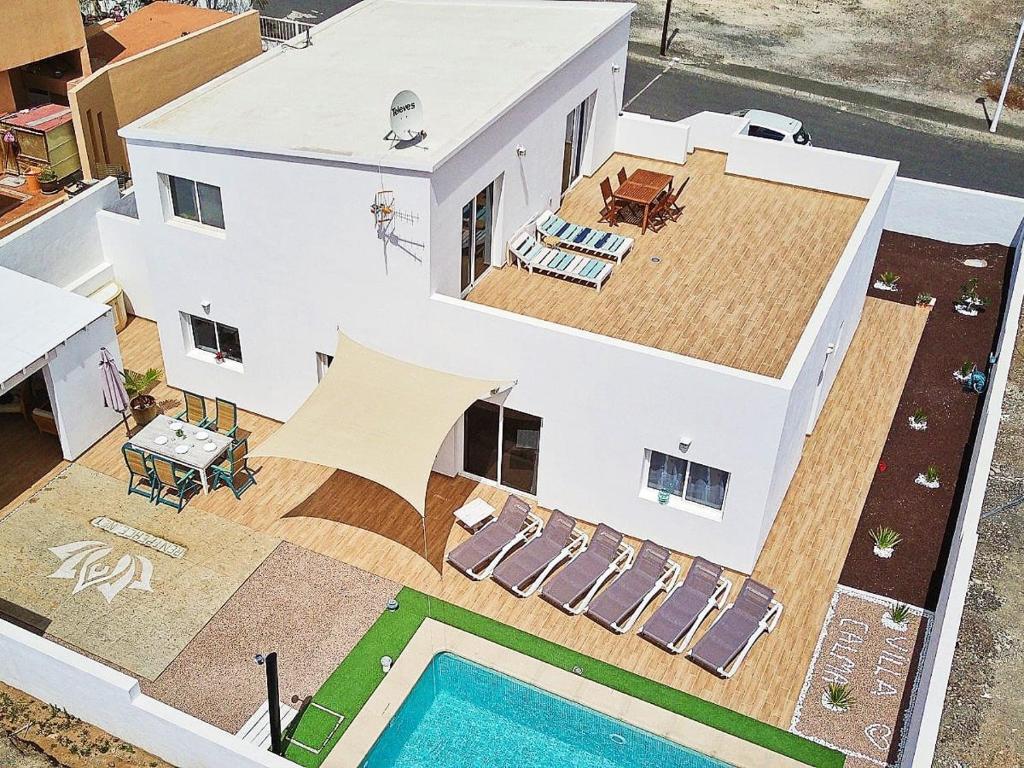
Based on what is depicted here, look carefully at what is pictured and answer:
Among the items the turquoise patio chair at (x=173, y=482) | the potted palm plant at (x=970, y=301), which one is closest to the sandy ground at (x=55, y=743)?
the turquoise patio chair at (x=173, y=482)

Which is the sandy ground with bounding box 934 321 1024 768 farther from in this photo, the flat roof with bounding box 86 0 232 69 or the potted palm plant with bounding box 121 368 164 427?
the flat roof with bounding box 86 0 232 69

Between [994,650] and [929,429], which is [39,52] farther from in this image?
[994,650]

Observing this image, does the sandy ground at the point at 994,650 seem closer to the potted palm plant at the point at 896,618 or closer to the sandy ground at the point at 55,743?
the potted palm plant at the point at 896,618

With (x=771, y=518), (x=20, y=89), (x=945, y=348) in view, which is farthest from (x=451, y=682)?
(x=20, y=89)

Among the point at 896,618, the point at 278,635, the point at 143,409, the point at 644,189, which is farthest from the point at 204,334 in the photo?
the point at 896,618

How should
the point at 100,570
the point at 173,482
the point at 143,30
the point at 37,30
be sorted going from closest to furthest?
the point at 100,570 < the point at 173,482 < the point at 37,30 < the point at 143,30

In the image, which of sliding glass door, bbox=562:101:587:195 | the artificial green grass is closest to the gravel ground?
the artificial green grass

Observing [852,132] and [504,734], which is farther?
[852,132]
